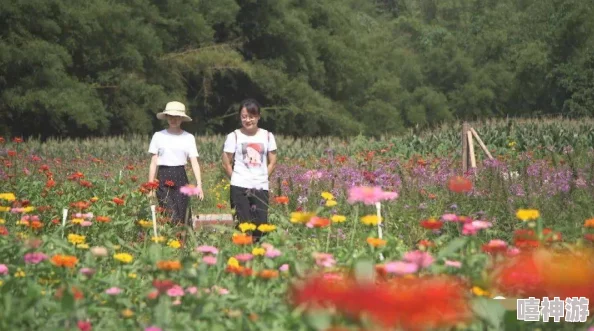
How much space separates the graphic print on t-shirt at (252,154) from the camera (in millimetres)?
6246

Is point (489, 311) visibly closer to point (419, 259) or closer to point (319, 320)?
point (419, 259)

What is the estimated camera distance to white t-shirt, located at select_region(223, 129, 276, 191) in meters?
6.25

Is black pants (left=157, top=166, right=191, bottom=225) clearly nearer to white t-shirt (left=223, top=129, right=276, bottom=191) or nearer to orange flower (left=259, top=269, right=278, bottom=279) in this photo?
white t-shirt (left=223, top=129, right=276, bottom=191)

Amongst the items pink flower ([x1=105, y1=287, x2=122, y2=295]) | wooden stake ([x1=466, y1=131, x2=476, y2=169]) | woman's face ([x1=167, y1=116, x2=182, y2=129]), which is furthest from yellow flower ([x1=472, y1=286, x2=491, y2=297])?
wooden stake ([x1=466, y1=131, x2=476, y2=169])

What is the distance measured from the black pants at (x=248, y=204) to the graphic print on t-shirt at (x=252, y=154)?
172mm

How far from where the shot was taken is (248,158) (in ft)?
20.6

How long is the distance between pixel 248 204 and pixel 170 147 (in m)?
0.80

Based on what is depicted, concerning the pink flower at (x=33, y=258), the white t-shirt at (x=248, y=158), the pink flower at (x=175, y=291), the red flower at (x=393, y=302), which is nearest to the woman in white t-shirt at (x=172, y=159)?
the white t-shirt at (x=248, y=158)

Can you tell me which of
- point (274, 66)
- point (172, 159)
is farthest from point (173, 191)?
point (274, 66)

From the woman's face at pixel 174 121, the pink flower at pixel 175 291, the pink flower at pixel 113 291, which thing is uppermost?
the woman's face at pixel 174 121

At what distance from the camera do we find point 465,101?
164 ft

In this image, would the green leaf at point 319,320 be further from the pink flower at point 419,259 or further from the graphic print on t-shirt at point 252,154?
the graphic print on t-shirt at point 252,154

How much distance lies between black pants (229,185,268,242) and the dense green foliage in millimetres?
13841

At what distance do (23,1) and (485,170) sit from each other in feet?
64.3
